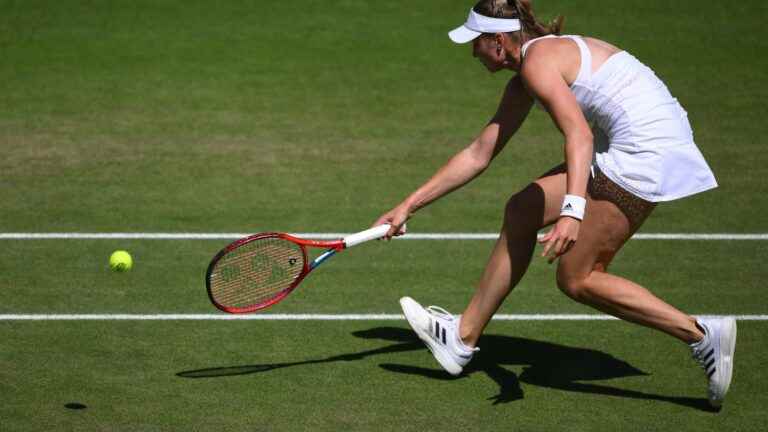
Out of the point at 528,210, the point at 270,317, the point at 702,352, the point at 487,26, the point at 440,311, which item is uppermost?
the point at 487,26

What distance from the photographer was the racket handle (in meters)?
6.13

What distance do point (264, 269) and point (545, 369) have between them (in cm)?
161

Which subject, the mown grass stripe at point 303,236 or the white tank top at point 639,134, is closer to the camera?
the white tank top at point 639,134

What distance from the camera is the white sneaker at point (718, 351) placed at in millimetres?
5797

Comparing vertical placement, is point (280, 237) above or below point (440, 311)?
above

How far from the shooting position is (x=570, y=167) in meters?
5.42

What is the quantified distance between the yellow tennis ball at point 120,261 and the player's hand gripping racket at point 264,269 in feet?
5.29

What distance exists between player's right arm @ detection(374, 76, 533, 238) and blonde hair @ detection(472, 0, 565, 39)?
0.34 m

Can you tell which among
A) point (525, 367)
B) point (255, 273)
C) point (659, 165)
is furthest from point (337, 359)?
point (659, 165)

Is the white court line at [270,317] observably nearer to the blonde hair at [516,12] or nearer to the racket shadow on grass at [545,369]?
the racket shadow on grass at [545,369]

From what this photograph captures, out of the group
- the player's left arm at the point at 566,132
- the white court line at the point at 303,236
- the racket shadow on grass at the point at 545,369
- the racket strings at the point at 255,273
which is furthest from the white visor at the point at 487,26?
the white court line at the point at 303,236

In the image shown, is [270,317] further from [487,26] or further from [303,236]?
[487,26]

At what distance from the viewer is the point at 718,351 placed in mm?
5809

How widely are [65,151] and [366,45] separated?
4095 millimetres
